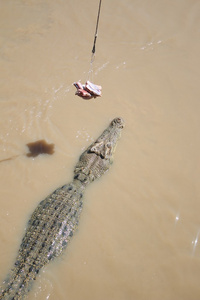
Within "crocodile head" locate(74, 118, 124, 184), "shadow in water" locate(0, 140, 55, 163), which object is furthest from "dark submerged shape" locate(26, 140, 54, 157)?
"crocodile head" locate(74, 118, 124, 184)

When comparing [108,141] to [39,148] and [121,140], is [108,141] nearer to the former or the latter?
[121,140]

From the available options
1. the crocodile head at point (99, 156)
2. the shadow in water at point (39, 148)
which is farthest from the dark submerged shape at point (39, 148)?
the crocodile head at point (99, 156)

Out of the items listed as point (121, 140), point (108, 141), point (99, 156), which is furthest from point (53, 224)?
point (121, 140)

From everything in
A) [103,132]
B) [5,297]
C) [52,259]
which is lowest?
[5,297]

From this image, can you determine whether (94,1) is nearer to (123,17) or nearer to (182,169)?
(123,17)

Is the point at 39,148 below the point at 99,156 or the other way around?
below

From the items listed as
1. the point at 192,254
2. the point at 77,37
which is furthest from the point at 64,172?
the point at 77,37
